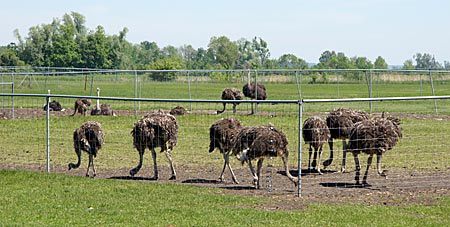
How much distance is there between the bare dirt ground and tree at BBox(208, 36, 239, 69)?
90742mm

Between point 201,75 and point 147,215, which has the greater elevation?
point 201,75

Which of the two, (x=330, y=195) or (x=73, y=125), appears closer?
(x=330, y=195)

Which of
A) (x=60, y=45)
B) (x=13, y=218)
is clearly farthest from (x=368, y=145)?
(x=60, y=45)

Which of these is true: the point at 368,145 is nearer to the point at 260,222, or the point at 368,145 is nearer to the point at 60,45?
the point at 260,222

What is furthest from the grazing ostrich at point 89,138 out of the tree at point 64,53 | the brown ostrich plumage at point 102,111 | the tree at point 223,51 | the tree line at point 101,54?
the tree at point 223,51

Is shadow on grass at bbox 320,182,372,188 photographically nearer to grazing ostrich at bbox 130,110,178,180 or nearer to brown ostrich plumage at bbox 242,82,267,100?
grazing ostrich at bbox 130,110,178,180

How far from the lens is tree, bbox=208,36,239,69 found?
360 feet

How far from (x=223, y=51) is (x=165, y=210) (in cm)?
10223

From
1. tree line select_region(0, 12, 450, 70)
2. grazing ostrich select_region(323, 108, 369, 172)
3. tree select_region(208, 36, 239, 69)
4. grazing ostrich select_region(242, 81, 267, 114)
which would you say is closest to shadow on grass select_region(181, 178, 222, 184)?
grazing ostrich select_region(323, 108, 369, 172)

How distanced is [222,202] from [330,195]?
2.07 m

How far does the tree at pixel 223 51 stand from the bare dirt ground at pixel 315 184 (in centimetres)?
9074

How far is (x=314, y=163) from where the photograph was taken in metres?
16.2

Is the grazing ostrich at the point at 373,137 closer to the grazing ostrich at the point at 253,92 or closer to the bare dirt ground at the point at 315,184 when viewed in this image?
the bare dirt ground at the point at 315,184

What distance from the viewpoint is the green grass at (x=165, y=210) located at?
10898mm
